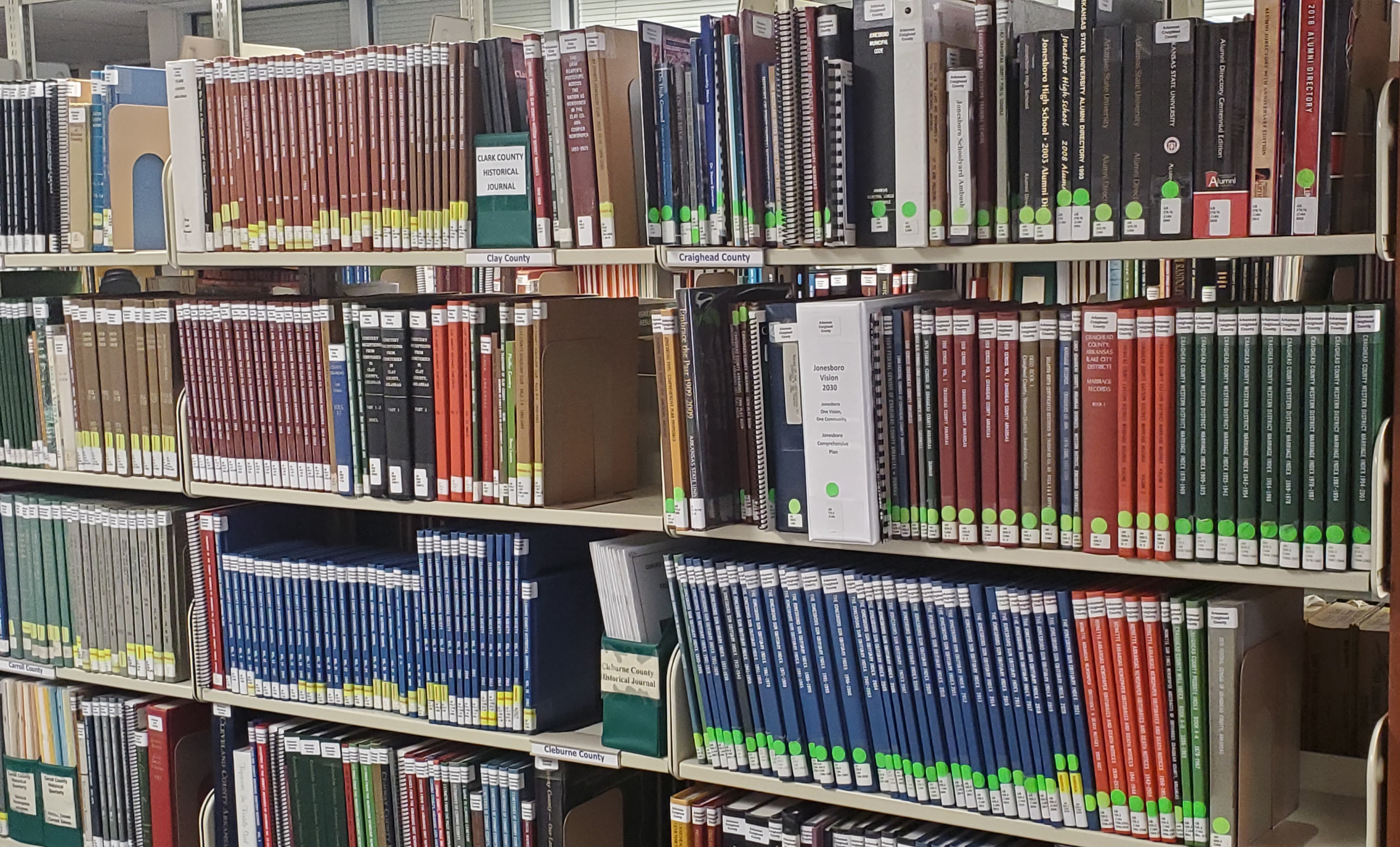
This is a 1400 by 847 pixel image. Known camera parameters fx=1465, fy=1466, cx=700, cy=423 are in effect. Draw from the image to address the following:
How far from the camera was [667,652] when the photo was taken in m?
2.29

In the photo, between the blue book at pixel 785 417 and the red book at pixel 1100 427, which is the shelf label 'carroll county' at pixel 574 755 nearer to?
the blue book at pixel 785 417

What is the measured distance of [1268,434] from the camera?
1.76 meters

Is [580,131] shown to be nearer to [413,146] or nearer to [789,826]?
[413,146]

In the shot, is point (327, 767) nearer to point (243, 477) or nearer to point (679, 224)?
point (243, 477)

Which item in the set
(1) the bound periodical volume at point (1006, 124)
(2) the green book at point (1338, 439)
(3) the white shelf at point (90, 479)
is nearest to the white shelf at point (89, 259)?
(3) the white shelf at point (90, 479)

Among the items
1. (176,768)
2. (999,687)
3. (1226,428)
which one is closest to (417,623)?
(176,768)

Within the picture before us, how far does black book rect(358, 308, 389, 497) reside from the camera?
96.3 inches

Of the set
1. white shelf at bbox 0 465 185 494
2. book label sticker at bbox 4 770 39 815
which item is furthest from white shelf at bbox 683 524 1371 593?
book label sticker at bbox 4 770 39 815

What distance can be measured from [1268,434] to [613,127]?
3.42ft

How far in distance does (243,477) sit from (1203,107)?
1746 millimetres

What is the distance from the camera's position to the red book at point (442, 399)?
7.80 ft

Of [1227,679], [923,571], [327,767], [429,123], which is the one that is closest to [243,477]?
[327,767]

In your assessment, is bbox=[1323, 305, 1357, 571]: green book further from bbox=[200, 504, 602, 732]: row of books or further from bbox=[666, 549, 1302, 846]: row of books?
bbox=[200, 504, 602, 732]: row of books

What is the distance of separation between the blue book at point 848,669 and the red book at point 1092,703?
0.33 metres
